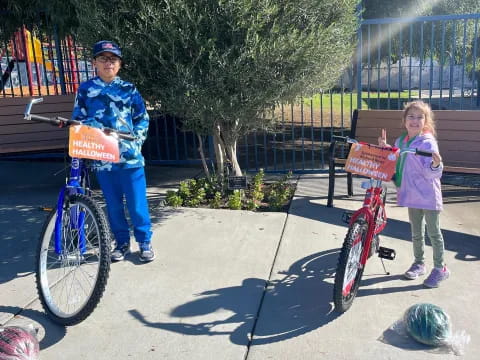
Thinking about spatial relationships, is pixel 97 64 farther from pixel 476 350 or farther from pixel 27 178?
pixel 27 178

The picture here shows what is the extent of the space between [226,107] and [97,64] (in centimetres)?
152

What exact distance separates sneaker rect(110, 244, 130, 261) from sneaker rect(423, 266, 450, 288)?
2.40 m

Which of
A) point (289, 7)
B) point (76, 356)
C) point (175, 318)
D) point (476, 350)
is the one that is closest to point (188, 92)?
point (289, 7)

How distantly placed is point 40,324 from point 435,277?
275 cm

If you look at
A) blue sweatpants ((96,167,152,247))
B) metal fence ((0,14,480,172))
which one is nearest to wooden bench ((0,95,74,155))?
metal fence ((0,14,480,172))

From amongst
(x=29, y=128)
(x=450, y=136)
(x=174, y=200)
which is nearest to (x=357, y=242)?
(x=174, y=200)

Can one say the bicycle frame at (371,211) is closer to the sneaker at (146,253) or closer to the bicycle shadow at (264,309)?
the bicycle shadow at (264,309)

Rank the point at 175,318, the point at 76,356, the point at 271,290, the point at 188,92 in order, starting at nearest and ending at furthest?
the point at 76,356
the point at 175,318
the point at 271,290
the point at 188,92

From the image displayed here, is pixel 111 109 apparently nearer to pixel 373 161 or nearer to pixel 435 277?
pixel 373 161

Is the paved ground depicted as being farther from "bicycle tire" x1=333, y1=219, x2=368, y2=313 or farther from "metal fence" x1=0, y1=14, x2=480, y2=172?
A: "metal fence" x1=0, y1=14, x2=480, y2=172

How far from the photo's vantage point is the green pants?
3475 mm

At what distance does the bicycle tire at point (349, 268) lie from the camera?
2.96m

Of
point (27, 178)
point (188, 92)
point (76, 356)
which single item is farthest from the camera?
point (27, 178)

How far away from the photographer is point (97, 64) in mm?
3639
